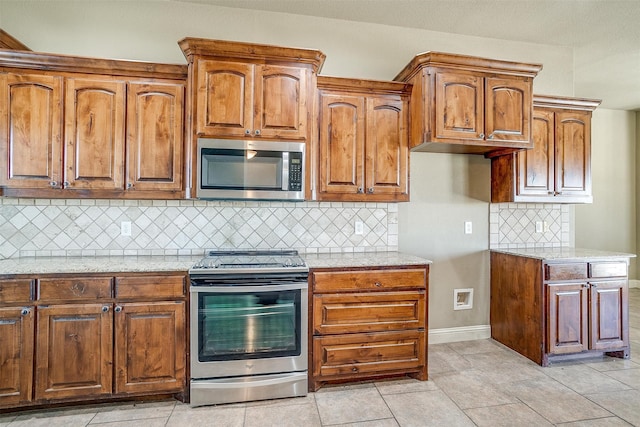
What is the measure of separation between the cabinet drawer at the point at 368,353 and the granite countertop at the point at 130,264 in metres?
0.52

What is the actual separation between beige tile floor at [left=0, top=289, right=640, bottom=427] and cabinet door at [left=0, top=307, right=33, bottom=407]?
0.52ft

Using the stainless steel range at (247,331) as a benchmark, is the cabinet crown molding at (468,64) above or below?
above

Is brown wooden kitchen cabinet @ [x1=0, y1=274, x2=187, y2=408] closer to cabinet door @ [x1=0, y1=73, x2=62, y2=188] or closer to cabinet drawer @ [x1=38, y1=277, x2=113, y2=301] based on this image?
cabinet drawer @ [x1=38, y1=277, x2=113, y2=301]

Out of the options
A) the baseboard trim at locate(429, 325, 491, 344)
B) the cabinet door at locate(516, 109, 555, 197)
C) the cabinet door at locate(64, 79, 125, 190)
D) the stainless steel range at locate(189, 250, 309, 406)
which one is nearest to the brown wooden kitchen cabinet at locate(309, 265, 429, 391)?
the stainless steel range at locate(189, 250, 309, 406)

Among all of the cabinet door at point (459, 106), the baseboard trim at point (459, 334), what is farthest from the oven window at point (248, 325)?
the cabinet door at point (459, 106)

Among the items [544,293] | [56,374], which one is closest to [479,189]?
[544,293]

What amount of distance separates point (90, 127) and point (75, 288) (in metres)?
1.13

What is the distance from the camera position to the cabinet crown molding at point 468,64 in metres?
2.57

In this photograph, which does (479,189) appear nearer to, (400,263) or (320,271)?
(400,263)

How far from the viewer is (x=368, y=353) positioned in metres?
2.40

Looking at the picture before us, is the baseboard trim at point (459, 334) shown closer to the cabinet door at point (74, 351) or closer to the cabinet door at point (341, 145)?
the cabinet door at point (341, 145)

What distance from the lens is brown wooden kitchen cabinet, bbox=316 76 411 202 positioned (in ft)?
8.76

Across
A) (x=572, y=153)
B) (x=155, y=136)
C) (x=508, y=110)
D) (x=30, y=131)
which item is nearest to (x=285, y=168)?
(x=155, y=136)

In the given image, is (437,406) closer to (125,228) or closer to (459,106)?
(459,106)
